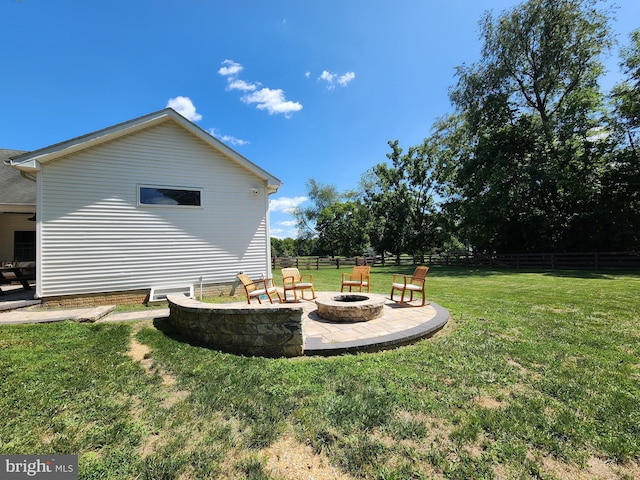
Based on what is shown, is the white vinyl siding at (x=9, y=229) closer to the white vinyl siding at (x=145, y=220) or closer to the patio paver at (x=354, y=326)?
the white vinyl siding at (x=145, y=220)

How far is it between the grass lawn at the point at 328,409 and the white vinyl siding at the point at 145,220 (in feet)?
9.52

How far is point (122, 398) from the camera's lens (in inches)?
105

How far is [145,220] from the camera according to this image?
7449 millimetres

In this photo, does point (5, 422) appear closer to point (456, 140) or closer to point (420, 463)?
point (420, 463)

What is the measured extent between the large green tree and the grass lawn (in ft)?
57.7

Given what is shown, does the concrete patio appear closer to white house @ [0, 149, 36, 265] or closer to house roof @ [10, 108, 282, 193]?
house roof @ [10, 108, 282, 193]

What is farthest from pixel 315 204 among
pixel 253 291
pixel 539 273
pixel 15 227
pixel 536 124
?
pixel 253 291

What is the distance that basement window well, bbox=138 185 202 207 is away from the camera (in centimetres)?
745

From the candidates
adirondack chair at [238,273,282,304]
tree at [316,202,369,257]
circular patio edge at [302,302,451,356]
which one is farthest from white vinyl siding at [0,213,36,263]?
tree at [316,202,369,257]

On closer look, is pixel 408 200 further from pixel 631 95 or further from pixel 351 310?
pixel 351 310

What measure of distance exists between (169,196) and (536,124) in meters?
23.3

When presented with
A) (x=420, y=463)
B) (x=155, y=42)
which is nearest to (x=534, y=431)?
(x=420, y=463)

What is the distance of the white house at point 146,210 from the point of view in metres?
6.55

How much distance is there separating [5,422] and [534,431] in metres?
4.40
